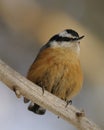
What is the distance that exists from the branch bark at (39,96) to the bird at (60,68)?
0.27m

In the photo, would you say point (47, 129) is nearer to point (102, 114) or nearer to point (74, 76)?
point (102, 114)

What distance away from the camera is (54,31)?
290 cm

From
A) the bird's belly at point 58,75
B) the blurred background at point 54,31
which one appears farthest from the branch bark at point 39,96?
the blurred background at point 54,31

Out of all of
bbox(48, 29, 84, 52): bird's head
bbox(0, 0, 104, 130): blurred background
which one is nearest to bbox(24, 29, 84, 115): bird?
bbox(48, 29, 84, 52): bird's head

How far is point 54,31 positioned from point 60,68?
0.41 metres

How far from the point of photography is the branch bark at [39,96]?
2.12m

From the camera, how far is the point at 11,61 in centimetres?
317

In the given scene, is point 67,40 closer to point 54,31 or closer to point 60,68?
point 60,68

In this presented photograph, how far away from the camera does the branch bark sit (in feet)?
6.94

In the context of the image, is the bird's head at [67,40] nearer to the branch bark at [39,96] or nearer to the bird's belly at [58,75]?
the bird's belly at [58,75]

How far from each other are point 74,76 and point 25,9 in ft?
1.77

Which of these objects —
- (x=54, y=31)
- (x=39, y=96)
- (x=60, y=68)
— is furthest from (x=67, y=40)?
(x=39, y=96)

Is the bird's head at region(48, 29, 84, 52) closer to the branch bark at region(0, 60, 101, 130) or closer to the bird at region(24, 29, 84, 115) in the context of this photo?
Answer: the bird at region(24, 29, 84, 115)

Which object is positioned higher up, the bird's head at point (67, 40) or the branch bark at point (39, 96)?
the bird's head at point (67, 40)
